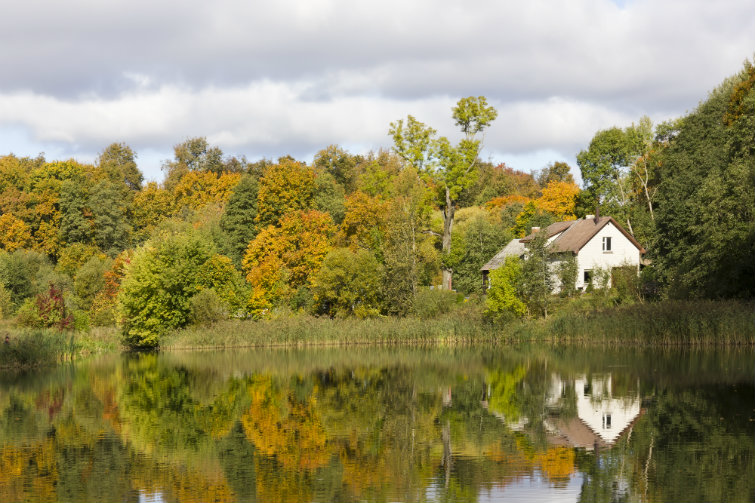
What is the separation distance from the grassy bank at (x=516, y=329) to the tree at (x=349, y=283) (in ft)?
10.3

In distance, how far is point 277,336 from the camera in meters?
57.6

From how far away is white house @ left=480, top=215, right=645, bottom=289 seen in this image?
71.4 meters

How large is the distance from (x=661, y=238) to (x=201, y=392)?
3922cm

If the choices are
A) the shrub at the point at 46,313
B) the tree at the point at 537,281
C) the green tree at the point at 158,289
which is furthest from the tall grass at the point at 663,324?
the shrub at the point at 46,313

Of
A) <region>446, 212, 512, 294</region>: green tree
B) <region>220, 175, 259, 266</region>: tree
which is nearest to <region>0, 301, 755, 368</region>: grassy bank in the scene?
<region>446, 212, 512, 294</region>: green tree

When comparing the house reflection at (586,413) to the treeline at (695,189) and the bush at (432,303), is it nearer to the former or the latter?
the treeline at (695,189)

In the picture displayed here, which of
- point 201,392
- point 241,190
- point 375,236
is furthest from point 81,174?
point 201,392

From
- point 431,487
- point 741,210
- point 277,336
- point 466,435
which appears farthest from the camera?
point 277,336

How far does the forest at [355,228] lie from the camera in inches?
2180

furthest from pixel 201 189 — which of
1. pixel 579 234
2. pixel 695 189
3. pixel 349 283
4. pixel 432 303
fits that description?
pixel 695 189

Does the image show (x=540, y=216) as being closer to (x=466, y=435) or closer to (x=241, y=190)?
(x=241, y=190)

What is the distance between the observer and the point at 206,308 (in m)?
60.3

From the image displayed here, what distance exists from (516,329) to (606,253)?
21.6 m

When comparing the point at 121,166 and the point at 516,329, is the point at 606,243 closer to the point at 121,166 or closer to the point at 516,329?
the point at 516,329
